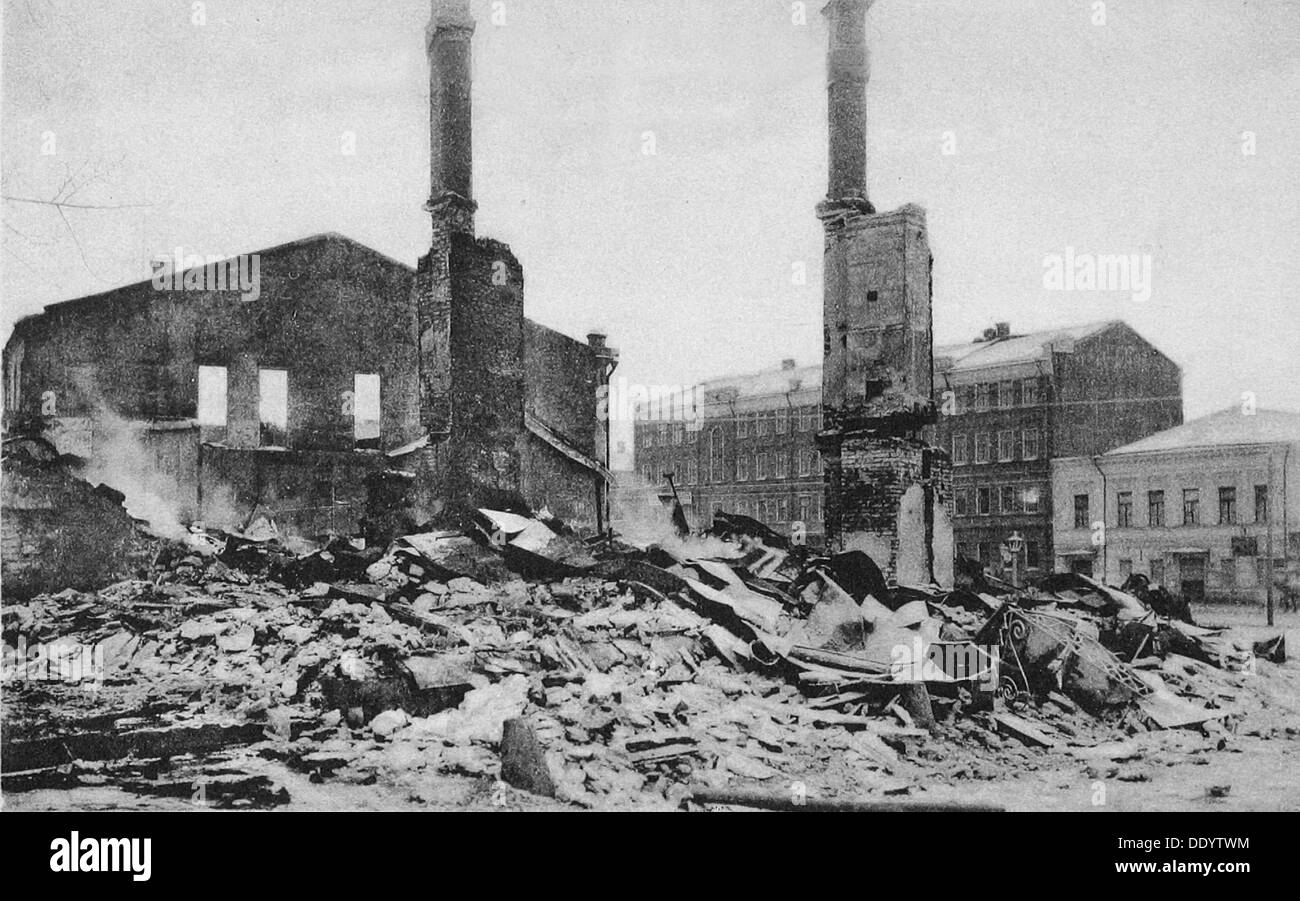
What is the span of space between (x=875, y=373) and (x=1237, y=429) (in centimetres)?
259

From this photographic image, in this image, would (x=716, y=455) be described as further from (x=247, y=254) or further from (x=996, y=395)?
(x=247, y=254)

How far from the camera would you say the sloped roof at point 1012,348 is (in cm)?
703

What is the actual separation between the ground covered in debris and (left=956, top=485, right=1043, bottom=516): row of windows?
771 mm

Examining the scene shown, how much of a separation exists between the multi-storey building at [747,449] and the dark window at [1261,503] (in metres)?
3.07

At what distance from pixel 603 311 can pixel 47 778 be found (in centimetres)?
428

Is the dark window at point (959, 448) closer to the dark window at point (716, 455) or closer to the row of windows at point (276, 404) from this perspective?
the dark window at point (716, 455)

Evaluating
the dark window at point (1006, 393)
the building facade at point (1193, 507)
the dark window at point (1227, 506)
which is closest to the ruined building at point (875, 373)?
the dark window at point (1006, 393)

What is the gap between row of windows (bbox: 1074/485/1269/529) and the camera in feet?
24.2

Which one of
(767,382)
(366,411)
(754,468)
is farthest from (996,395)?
(366,411)

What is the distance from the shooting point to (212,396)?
736cm

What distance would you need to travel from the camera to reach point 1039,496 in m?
7.80

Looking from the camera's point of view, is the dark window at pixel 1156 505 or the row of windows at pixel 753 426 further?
the dark window at pixel 1156 505

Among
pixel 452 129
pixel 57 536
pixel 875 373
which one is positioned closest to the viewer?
pixel 57 536
